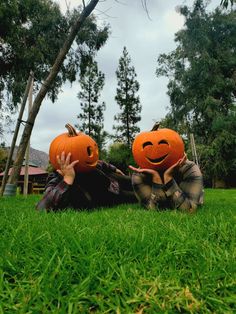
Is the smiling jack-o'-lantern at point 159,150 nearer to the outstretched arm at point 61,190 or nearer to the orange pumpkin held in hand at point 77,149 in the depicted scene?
the orange pumpkin held in hand at point 77,149

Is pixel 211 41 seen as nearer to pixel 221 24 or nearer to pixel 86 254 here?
pixel 221 24

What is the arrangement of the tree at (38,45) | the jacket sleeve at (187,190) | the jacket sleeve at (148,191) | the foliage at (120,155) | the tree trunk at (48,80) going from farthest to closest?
the foliage at (120,155)
the tree at (38,45)
the tree trunk at (48,80)
the jacket sleeve at (148,191)
the jacket sleeve at (187,190)

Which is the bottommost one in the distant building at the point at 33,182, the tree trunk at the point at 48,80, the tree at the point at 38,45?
the distant building at the point at 33,182

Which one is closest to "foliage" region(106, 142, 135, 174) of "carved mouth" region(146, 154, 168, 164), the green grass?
"carved mouth" region(146, 154, 168, 164)

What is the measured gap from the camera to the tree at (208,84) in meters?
27.3

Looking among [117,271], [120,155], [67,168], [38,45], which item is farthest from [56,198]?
[120,155]

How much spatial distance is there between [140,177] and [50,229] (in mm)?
1852

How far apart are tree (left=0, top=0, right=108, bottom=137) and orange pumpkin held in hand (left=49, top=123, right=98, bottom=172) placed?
15.1m

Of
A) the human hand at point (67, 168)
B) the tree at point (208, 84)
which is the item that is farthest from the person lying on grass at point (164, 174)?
the tree at point (208, 84)

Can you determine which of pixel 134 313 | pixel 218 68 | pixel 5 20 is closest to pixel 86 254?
pixel 134 313

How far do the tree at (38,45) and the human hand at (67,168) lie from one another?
50.6 feet

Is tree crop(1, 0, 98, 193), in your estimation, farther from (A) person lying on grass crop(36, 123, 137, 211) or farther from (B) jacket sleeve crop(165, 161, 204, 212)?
(B) jacket sleeve crop(165, 161, 204, 212)

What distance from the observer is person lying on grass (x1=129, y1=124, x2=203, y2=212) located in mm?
3455

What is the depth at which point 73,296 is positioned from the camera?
4.03ft
